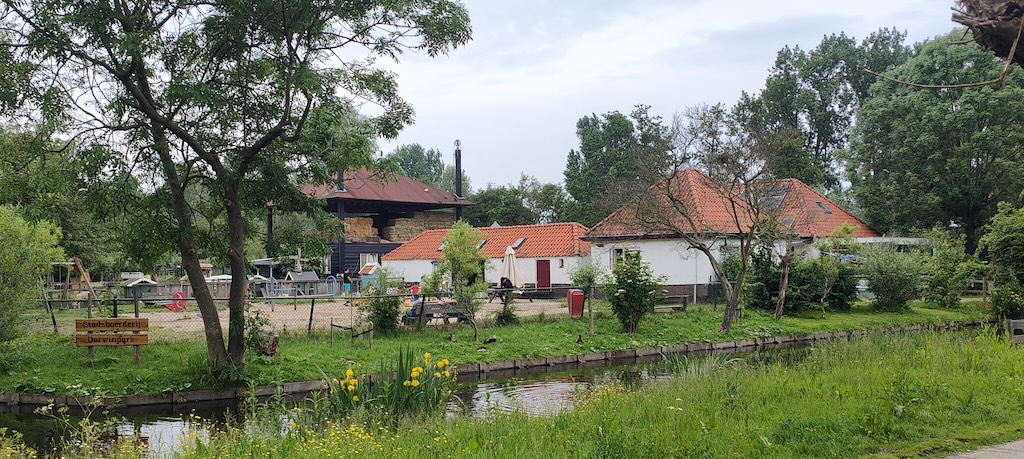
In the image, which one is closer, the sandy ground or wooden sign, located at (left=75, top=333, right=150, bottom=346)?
wooden sign, located at (left=75, top=333, right=150, bottom=346)

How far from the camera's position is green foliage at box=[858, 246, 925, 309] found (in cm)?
2612

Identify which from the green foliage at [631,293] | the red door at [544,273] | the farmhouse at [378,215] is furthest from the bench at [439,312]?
the farmhouse at [378,215]

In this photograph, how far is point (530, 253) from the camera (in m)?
36.1

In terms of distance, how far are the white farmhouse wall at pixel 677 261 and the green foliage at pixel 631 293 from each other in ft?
27.2

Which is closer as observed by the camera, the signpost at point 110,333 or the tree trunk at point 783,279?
the signpost at point 110,333

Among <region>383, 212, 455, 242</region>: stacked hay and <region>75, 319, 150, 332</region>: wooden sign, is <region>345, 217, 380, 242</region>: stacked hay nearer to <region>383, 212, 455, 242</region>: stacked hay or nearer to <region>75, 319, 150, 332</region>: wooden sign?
<region>383, 212, 455, 242</region>: stacked hay

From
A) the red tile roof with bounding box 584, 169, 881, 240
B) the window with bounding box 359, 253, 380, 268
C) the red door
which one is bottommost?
the red door

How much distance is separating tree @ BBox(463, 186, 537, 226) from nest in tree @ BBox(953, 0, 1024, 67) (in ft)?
175

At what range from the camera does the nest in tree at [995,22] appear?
2.85m

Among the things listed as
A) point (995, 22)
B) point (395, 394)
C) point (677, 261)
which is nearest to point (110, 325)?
point (395, 394)

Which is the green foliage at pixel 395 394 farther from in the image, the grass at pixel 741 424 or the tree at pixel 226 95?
the tree at pixel 226 95

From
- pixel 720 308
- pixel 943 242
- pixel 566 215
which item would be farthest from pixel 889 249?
pixel 566 215

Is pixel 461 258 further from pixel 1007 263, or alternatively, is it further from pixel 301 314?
pixel 1007 263

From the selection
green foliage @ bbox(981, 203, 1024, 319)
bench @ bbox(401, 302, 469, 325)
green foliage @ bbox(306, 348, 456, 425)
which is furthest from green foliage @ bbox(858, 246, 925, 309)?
green foliage @ bbox(306, 348, 456, 425)
